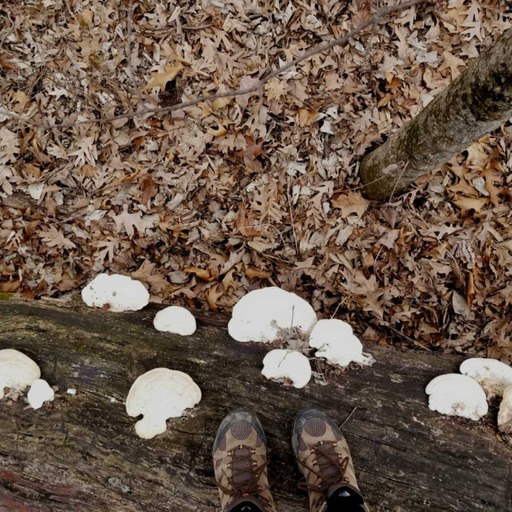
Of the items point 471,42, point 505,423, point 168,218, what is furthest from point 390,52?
point 505,423

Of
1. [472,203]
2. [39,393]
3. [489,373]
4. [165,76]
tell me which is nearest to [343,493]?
[489,373]

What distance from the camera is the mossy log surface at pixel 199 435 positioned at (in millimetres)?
2811

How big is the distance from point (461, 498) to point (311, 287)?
2.13 metres

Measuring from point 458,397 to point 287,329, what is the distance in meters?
1.27

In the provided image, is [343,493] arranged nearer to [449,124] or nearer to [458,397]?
[458,397]

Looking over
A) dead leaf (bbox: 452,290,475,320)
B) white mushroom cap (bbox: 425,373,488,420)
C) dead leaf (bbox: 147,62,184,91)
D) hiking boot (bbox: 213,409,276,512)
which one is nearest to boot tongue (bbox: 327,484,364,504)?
hiking boot (bbox: 213,409,276,512)

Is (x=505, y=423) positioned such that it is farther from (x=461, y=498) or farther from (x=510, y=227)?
(x=510, y=227)

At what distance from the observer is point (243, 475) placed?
9.20 feet

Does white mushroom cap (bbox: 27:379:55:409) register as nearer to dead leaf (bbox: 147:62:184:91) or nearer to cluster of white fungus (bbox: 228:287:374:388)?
cluster of white fungus (bbox: 228:287:374:388)

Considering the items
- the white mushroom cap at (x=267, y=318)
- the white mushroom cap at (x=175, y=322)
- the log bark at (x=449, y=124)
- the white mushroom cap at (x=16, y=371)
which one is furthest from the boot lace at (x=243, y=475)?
the log bark at (x=449, y=124)

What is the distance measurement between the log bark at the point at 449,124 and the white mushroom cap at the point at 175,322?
2183mm

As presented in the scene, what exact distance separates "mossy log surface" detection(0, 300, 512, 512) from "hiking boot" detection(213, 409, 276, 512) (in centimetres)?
11

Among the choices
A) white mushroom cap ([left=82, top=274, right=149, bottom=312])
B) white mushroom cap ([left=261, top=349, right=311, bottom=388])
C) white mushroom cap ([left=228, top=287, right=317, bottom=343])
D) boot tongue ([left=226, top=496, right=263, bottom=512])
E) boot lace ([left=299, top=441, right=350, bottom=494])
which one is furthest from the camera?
white mushroom cap ([left=82, top=274, right=149, bottom=312])

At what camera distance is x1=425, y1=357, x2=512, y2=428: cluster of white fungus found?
286 cm
